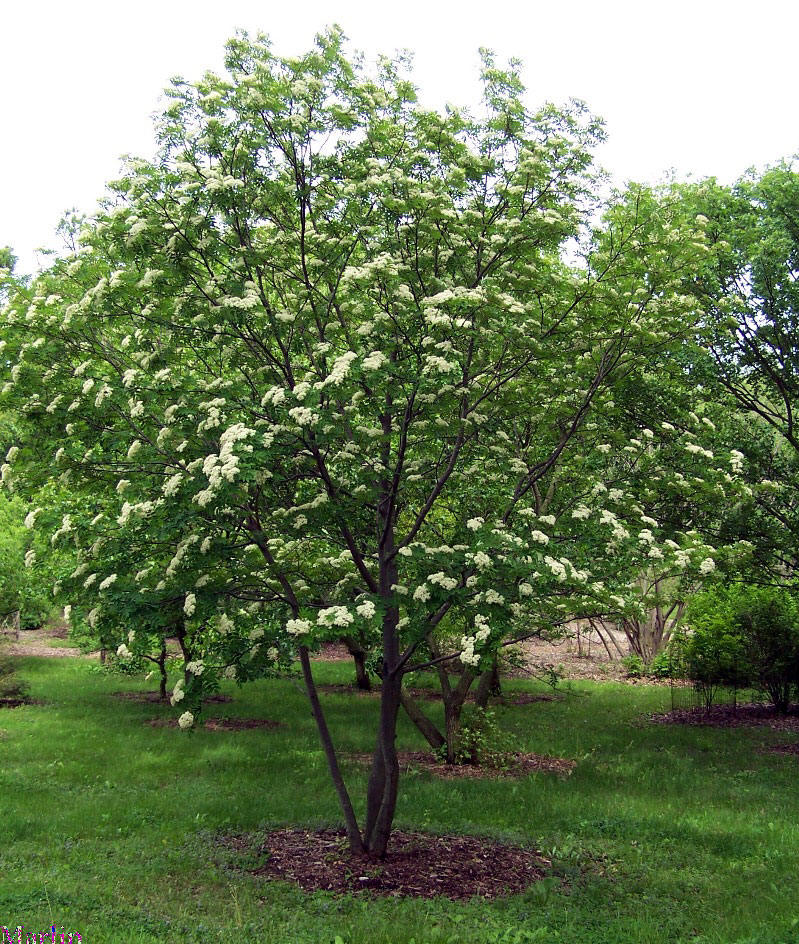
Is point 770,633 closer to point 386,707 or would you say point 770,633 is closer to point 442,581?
point 386,707

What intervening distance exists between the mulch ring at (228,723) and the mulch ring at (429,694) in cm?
390

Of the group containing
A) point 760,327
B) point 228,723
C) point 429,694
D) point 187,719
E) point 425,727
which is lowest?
point 228,723

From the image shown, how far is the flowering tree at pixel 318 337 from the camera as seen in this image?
23.8ft

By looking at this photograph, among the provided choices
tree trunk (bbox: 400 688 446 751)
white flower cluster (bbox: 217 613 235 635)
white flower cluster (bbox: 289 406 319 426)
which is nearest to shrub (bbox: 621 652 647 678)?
tree trunk (bbox: 400 688 446 751)

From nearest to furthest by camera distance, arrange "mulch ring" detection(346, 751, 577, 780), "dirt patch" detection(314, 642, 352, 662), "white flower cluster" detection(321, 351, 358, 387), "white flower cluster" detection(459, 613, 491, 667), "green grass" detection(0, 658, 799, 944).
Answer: "white flower cluster" detection(321, 351, 358, 387) < "green grass" detection(0, 658, 799, 944) < "white flower cluster" detection(459, 613, 491, 667) < "mulch ring" detection(346, 751, 577, 780) < "dirt patch" detection(314, 642, 352, 662)

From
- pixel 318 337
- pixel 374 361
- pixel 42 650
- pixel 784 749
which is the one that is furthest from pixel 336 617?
pixel 42 650

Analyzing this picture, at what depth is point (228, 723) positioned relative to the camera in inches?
641

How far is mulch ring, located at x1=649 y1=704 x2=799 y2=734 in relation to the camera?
17.0 m

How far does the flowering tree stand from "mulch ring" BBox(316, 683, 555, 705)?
11.6m

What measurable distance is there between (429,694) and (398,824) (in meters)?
11.0

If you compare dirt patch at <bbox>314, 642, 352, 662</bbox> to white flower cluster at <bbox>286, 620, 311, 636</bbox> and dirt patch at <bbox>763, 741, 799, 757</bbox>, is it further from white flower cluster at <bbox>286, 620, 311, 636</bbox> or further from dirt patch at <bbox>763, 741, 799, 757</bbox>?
white flower cluster at <bbox>286, 620, 311, 636</bbox>

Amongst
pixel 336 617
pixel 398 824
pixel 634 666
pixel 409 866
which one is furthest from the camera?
pixel 634 666

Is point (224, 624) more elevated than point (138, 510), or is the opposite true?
point (138, 510)

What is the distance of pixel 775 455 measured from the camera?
14.4 meters
